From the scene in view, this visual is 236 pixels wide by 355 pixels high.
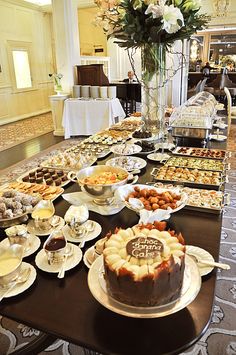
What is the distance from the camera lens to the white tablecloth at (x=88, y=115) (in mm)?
5051

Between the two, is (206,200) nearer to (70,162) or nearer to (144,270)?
(144,270)

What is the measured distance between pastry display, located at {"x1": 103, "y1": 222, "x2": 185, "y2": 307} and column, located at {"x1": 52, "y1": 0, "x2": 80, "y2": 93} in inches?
209

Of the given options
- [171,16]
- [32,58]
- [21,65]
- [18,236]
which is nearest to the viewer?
[18,236]

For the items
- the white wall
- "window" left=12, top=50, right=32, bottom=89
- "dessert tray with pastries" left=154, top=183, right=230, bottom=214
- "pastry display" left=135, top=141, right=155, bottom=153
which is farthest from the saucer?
"window" left=12, top=50, right=32, bottom=89

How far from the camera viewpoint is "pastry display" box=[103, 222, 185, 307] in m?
Answer: 0.62

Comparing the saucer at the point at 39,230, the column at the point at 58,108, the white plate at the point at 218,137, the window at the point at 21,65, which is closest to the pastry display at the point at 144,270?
the saucer at the point at 39,230

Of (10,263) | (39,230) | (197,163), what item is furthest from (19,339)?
(197,163)

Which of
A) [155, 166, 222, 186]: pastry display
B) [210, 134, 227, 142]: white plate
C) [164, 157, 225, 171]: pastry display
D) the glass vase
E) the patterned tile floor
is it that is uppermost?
the glass vase

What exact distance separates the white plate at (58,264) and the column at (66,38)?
16.7ft

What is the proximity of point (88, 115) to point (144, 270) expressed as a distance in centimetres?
476

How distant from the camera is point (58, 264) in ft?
2.88

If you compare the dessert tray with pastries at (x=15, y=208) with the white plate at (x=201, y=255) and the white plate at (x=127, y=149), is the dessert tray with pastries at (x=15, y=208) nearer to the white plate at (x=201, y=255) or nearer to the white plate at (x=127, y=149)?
the white plate at (x=201, y=255)

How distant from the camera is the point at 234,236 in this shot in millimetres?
2211

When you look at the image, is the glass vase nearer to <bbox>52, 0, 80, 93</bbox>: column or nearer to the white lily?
the white lily
